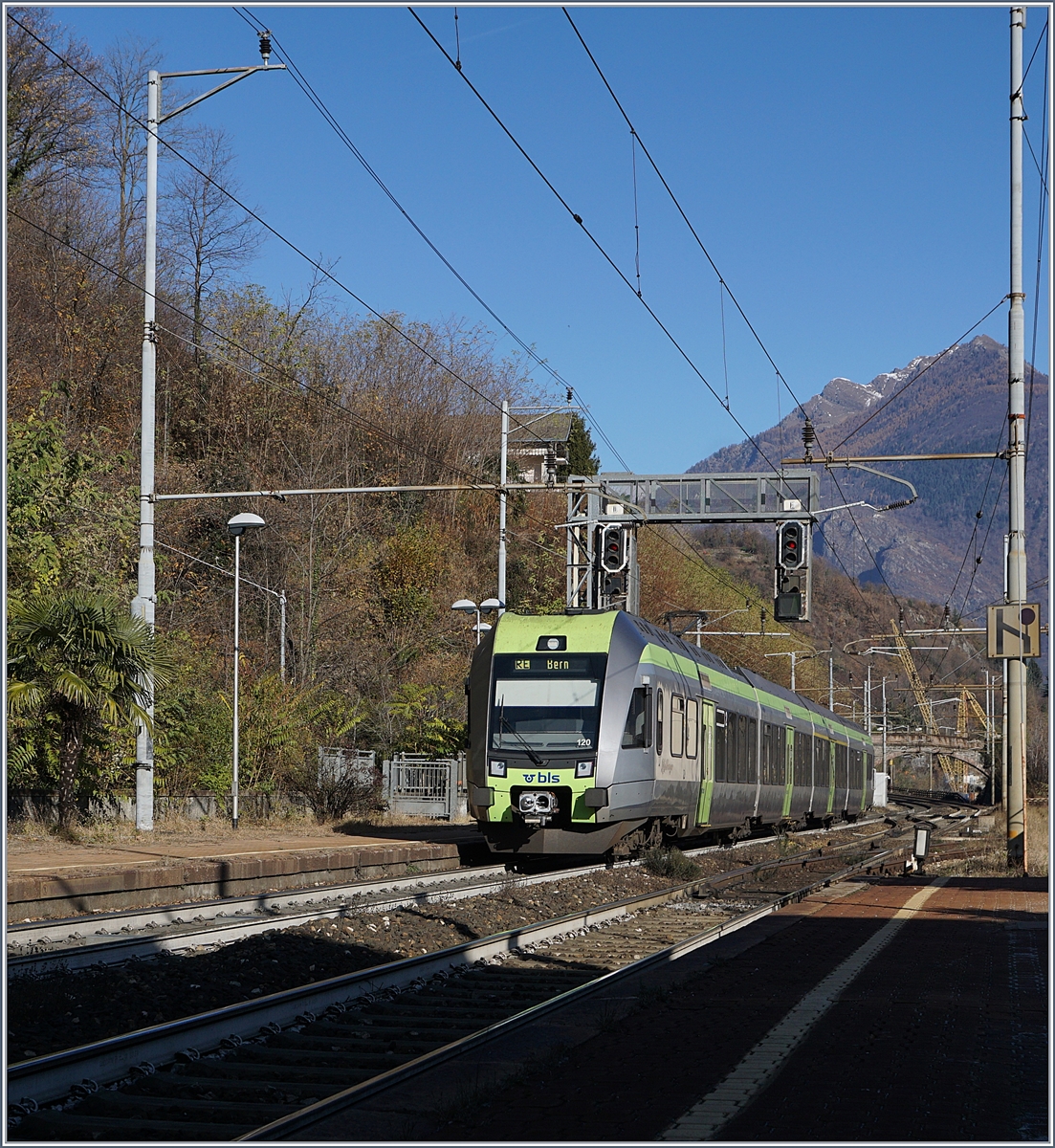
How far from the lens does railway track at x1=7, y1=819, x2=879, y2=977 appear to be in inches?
432

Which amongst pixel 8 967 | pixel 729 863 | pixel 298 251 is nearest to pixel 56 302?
pixel 298 251

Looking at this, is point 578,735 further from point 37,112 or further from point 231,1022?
point 37,112

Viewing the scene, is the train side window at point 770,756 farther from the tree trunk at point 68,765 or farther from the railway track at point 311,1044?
the railway track at point 311,1044

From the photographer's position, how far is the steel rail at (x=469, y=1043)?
6254 mm

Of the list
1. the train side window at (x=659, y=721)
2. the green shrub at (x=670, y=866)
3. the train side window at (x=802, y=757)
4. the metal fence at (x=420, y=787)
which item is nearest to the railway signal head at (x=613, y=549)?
the train side window at (x=659, y=721)

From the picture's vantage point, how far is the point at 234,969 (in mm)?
10750

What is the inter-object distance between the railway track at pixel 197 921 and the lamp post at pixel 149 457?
5.34 metres

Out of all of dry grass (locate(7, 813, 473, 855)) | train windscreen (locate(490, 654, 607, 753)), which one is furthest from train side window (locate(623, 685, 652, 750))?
dry grass (locate(7, 813, 473, 855))

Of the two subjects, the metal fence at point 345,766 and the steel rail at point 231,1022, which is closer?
the steel rail at point 231,1022

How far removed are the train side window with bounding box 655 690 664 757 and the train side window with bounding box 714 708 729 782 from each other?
4.55 metres

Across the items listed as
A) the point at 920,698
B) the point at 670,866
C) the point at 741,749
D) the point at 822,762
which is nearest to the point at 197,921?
the point at 670,866

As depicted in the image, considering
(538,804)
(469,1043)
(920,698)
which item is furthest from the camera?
(920,698)

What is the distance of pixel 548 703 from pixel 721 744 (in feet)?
22.3

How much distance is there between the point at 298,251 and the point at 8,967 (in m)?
12.7
